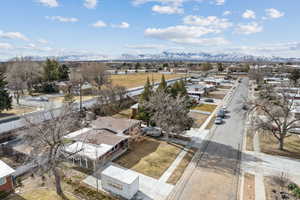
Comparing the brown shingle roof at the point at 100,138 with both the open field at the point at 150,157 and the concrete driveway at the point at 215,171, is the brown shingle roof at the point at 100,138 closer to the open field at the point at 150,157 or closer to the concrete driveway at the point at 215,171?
the open field at the point at 150,157

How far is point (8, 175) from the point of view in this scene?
44.3 feet

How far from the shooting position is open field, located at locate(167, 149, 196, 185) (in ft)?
49.9

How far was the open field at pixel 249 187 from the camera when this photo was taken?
43.3 feet

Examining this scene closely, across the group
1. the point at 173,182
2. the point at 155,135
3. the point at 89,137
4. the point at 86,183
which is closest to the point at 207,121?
the point at 155,135

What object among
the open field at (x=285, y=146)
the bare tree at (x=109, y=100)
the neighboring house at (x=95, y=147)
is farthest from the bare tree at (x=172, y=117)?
the bare tree at (x=109, y=100)

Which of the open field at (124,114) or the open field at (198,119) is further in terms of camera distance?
the open field at (124,114)

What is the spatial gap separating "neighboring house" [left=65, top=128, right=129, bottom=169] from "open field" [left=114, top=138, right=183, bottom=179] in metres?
1.15

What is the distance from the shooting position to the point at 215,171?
16375 millimetres

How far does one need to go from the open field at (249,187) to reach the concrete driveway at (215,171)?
0.68 meters

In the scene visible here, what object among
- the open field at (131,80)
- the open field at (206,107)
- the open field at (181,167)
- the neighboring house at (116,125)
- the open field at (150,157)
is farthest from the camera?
the open field at (131,80)

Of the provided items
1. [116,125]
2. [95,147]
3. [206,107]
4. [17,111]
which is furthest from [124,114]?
[17,111]

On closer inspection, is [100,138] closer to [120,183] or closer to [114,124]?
[114,124]

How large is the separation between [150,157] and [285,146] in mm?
16192

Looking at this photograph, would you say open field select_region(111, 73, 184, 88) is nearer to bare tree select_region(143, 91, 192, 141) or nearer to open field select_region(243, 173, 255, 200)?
bare tree select_region(143, 91, 192, 141)
